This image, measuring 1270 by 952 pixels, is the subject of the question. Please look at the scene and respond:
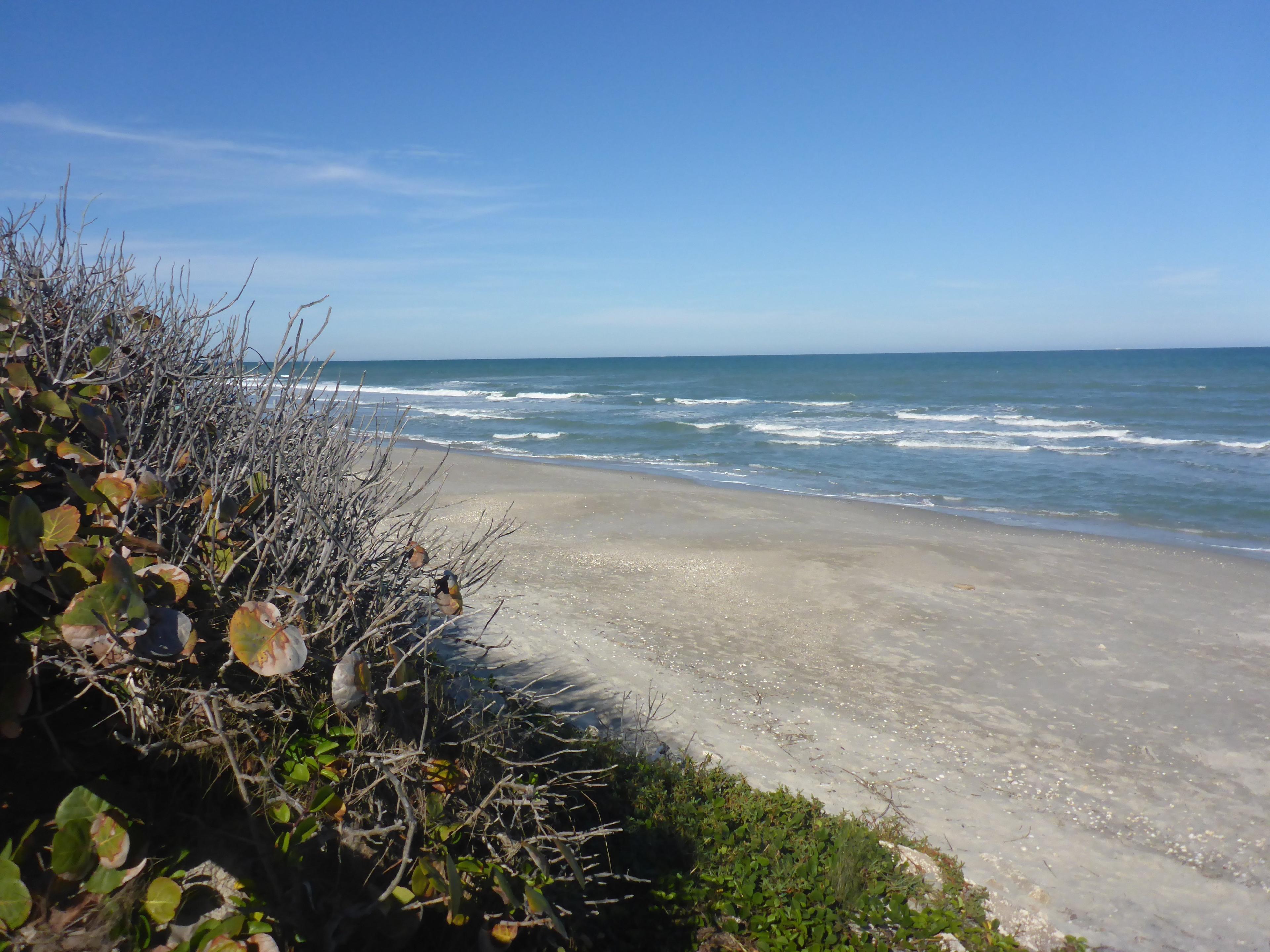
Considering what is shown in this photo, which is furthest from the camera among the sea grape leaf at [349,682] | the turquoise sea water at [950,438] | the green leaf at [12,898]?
the turquoise sea water at [950,438]

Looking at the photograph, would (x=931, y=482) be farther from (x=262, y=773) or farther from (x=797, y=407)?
(x=797, y=407)

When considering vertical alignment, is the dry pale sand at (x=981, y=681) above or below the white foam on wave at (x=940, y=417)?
below

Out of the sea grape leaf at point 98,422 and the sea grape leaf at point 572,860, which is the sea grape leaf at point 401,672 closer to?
the sea grape leaf at point 572,860

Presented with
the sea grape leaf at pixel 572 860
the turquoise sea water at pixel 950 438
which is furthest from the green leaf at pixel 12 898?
the turquoise sea water at pixel 950 438

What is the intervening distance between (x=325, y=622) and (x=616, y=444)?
2485cm

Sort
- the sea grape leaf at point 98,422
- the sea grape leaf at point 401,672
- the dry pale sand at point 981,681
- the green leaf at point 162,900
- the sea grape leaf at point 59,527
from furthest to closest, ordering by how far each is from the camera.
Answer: the dry pale sand at point 981,681 < the sea grape leaf at point 401,672 < the sea grape leaf at point 98,422 < the sea grape leaf at point 59,527 < the green leaf at point 162,900

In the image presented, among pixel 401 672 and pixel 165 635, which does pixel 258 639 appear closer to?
pixel 165 635

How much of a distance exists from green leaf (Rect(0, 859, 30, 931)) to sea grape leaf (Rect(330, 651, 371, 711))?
70 centimetres

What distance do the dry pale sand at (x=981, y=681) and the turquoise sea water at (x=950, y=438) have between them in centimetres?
292

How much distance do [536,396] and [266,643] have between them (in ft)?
173

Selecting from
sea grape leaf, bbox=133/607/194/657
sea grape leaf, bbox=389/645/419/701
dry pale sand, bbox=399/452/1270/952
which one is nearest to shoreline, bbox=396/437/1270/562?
dry pale sand, bbox=399/452/1270/952

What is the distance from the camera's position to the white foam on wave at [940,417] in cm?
3472

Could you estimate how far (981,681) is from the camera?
267 inches

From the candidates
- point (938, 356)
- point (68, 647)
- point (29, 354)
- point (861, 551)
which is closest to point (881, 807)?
point (68, 647)
